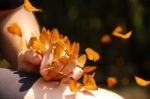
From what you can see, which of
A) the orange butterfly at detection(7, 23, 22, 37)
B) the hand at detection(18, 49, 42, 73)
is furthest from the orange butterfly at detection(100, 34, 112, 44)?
the hand at detection(18, 49, 42, 73)

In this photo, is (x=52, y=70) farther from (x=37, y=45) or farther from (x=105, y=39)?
(x=105, y=39)

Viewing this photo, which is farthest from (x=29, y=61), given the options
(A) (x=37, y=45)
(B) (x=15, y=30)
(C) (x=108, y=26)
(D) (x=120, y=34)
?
(C) (x=108, y=26)

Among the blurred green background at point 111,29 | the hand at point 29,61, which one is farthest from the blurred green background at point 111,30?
the hand at point 29,61

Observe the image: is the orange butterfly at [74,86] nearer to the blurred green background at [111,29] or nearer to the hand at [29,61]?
the hand at [29,61]

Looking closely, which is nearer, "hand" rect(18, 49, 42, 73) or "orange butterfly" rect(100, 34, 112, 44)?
"hand" rect(18, 49, 42, 73)

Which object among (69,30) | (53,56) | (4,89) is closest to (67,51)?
(53,56)

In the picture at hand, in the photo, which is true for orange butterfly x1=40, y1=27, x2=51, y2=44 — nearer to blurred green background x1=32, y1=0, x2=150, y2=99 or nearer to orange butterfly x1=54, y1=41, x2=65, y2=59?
orange butterfly x1=54, y1=41, x2=65, y2=59
